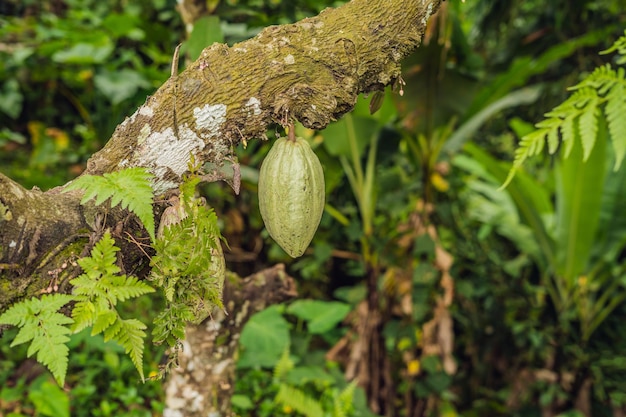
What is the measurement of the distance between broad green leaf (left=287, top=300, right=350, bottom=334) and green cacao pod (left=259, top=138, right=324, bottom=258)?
164 cm

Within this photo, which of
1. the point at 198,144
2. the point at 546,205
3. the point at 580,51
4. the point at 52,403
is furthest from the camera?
the point at 546,205

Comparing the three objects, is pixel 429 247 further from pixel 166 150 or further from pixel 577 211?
pixel 166 150

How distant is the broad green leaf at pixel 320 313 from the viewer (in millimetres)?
2611

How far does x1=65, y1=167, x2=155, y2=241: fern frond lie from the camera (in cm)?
85

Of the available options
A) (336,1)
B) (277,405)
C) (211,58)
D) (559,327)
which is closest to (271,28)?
(211,58)

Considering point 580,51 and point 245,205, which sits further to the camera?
point 245,205

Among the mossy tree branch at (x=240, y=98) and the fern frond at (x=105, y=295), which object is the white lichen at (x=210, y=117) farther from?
the fern frond at (x=105, y=295)

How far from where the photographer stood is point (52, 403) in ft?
6.52

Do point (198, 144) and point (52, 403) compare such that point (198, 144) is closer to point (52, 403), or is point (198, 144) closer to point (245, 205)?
point (52, 403)

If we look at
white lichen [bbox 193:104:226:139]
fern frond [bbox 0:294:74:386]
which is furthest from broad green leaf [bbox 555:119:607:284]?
fern frond [bbox 0:294:74:386]

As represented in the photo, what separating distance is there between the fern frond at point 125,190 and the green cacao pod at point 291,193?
0.68 feet

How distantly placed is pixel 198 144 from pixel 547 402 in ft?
8.73

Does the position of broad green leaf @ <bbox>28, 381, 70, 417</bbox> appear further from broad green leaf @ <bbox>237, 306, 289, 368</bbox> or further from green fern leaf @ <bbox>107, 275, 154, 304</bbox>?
green fern leaf @ <bbox>107, 275, 154, 304</bbox>

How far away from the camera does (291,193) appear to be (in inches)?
38.6
